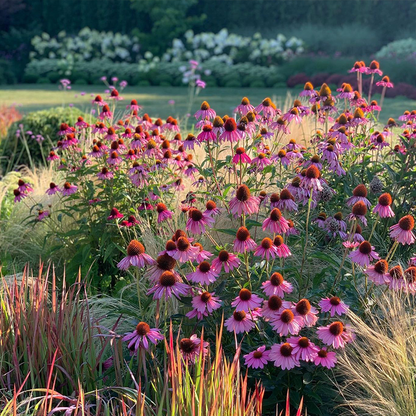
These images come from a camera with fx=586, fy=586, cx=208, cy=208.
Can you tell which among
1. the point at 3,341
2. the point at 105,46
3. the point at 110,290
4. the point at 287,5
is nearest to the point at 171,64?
the point at 105,46

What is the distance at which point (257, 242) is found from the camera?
304cm

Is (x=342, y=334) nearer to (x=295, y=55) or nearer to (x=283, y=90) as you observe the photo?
(x=283, y=90)

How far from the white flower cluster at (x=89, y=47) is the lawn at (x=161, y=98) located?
3264 millimetres

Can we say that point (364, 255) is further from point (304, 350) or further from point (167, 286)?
point (167, 286)

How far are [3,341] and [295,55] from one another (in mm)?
16487

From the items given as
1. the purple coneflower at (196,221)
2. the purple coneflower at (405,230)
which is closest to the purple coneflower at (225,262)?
the purple coneflower at (196,221)

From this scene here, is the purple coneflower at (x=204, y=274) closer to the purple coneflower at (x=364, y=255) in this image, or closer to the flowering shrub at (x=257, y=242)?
the flowering shrub at (x=257, y=242)

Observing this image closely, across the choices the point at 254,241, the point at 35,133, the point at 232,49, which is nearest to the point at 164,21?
the point at 232,49

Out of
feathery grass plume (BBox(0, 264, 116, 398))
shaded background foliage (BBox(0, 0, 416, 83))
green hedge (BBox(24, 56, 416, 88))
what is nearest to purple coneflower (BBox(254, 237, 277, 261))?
feathery grass plume (BBox(0, 264, 116, 398))

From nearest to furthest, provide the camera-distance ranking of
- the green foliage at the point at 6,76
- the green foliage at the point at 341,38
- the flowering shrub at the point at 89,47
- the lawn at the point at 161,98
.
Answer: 1. the lawn at the point at 161,98
2. the green foliage at the point at 6,76
3. the green foliage at the point at 341,38
4. the flowering shrub at the point at 89,47

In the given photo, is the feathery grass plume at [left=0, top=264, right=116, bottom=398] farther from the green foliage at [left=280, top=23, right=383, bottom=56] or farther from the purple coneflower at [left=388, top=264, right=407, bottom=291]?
the green foliage at [left=280, top=23, right=383, bottom=56]

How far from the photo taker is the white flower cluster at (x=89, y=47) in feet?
64.4

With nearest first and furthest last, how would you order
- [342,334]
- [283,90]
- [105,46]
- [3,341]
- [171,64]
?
[342,334], [3,341], [283,90], [171,64], [105,46]

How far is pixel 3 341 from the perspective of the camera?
2.42 m
